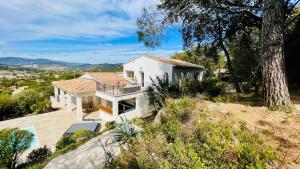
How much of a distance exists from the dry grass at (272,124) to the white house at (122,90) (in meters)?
11.6

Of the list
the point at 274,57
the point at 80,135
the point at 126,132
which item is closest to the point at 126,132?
the point at 126,132

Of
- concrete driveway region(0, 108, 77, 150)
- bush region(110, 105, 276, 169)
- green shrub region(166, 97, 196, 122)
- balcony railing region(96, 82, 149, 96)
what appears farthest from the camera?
balcony railing region(96, 82, 149, 96)

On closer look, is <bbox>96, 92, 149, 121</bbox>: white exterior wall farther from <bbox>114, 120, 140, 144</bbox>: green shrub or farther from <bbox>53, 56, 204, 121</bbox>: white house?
<bbox>114, 120, 140, 144</bbox>: green shrub

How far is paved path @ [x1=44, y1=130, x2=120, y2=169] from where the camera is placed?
9508mm

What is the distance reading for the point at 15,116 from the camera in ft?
77.8

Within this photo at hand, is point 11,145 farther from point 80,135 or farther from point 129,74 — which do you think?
point 129,74

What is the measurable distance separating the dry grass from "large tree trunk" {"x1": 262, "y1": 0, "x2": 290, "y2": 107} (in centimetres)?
74

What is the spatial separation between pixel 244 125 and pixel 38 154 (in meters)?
13.0

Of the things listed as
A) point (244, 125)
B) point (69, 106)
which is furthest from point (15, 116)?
point (244, 125)

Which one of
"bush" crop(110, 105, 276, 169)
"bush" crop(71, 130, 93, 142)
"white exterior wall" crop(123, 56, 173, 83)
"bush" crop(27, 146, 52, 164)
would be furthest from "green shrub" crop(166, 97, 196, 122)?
"white exterior wall" crop(123, 56, 173, 83)

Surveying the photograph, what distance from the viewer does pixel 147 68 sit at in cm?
2573

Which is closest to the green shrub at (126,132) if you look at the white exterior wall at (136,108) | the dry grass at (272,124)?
the dry grass at (272,124)

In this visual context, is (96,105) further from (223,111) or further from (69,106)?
(223,111)

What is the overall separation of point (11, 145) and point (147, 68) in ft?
58.6
